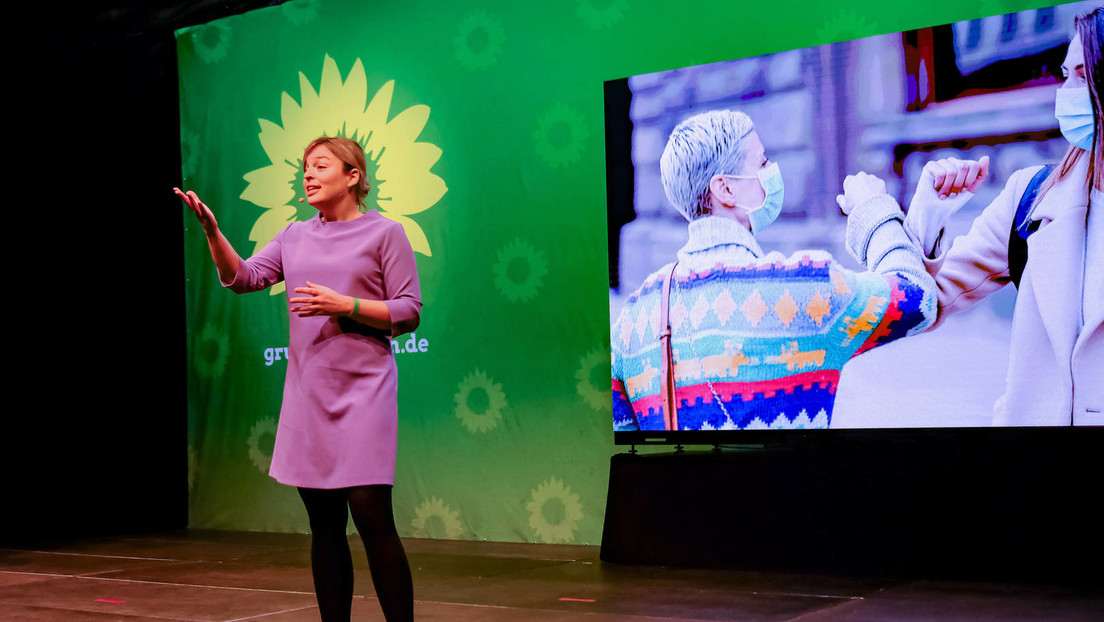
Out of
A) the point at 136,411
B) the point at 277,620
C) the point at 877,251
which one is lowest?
the point at 277,620

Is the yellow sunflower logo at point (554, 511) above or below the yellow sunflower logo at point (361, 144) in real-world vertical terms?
below

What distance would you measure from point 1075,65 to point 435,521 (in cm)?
336

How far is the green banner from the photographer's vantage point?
16.1ft

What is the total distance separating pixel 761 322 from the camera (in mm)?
4090

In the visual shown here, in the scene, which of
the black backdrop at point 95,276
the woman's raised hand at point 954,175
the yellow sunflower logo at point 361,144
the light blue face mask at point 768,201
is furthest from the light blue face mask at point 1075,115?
the black backdrop at point 95,276

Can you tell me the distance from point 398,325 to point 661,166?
222 centimetres

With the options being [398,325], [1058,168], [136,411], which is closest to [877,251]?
[1058,168]

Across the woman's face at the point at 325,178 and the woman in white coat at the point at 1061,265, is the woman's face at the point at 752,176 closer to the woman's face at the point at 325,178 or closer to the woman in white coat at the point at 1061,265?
the woman in white coat at the point at 1061,265

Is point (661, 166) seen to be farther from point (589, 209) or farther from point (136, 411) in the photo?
point (136, 411)

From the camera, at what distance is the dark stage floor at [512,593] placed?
3201mm

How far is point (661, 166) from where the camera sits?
4.37 meters

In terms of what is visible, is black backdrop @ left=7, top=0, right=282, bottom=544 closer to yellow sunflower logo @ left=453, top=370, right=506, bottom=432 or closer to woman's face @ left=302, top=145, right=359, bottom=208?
yellow sunflower logo @ left=453, top=370, right=506, bottom=432

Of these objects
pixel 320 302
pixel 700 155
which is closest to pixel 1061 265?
pixel 700 155

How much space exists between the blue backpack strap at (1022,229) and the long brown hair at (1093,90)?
0.20 feet
